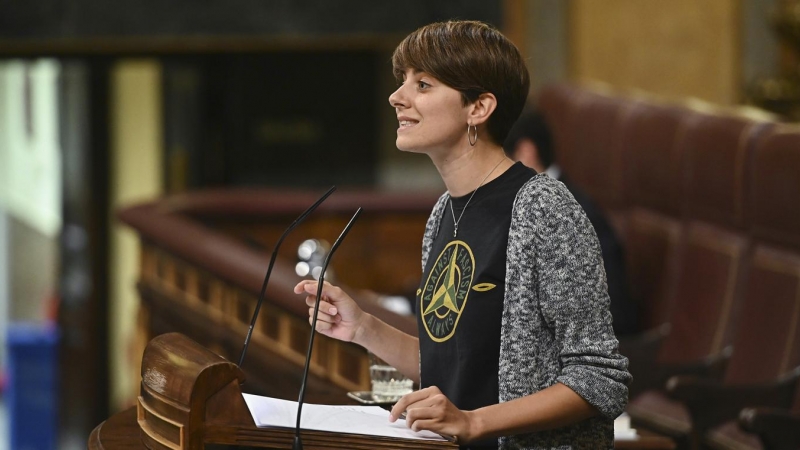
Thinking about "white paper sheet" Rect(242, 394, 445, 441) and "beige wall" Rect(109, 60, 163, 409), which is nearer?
"white paper sheet" Rect(242, 394, 445, 441)

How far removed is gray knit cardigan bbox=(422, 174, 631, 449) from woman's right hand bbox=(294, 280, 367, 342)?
10.1 inches

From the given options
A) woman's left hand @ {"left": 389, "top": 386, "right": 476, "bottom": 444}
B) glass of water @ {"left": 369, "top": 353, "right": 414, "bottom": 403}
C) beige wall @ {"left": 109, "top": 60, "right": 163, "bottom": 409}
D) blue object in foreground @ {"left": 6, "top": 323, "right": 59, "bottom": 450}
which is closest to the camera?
woman's left hand @ {"left": 389, "top": 386, "right": 476, "bottom": 444}

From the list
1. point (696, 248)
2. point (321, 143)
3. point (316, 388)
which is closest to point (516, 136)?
point (696, 248)

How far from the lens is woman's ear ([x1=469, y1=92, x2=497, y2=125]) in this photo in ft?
5.46

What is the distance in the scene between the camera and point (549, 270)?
156 centimetres

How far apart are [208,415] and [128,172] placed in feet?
17.9

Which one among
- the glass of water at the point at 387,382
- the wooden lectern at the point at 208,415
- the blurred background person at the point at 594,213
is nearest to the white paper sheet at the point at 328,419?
the wooden lectern at the point at 208,415

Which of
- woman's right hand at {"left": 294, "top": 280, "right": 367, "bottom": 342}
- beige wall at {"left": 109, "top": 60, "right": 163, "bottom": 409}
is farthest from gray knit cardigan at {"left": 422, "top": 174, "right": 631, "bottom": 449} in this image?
beige wall at {"left": 109, "top": 60, "right": 163, "bottom": 409}

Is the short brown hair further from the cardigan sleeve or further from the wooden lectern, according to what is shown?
the wooden lectern

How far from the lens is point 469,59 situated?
1.64 m

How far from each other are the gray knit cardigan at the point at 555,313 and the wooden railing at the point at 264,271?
435mm

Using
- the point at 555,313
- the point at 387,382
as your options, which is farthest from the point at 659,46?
the point at 555,313

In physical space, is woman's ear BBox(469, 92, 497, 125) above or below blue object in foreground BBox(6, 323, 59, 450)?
above

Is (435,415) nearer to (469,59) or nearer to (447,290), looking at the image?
(447,290)
